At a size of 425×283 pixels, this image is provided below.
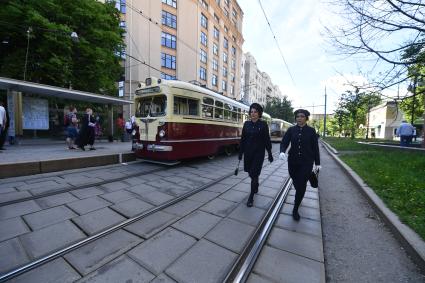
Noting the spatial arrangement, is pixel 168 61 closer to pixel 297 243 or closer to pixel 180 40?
pixel 180 40

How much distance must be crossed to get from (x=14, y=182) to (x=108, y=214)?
328 centimetres

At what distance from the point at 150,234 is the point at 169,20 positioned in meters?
34.9

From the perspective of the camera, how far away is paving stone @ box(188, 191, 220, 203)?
176 inches

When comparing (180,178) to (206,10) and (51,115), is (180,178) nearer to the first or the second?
(51,115)

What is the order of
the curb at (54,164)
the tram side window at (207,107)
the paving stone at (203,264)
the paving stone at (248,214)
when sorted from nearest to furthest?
the paving stone at (203,264), the paving stone at (248,214), the curb at (54,164), the tram side window at (207,107)

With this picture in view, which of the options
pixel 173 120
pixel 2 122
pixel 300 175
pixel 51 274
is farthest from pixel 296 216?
pixel 2 122

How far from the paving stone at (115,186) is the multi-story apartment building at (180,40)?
17890 mm

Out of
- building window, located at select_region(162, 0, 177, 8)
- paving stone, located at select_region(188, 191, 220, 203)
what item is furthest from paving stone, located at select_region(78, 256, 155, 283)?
building window, located at select_region(162, 0, 177, 8)

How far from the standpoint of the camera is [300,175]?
3666mm

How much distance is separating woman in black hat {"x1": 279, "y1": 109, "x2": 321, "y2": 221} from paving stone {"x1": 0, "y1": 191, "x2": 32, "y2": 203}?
515 centimetres

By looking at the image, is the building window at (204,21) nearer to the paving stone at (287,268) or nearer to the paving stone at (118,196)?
the paving stone at (118,196)

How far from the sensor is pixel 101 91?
64.5 feet

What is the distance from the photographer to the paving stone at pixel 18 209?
3.36m

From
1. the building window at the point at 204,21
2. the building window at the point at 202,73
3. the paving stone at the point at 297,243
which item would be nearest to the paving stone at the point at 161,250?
the paving stone at the point at 297,243
